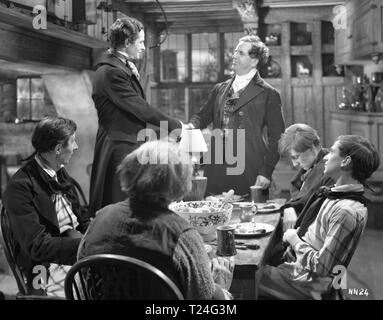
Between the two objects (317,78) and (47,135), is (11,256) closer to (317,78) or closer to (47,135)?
(47,135)

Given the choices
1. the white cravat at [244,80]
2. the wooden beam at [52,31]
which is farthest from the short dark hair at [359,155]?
the wooden beam at [52,31]

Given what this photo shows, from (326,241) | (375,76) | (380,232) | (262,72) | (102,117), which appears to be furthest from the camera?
(262,72)

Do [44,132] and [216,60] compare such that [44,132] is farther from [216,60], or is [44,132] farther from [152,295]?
[216,60]

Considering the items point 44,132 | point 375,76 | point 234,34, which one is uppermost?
point 234,34

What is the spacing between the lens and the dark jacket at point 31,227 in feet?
6.02

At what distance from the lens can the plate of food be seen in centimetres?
190

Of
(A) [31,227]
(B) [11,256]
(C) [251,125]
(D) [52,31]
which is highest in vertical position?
(D) [52,31]

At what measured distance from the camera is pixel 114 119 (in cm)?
273

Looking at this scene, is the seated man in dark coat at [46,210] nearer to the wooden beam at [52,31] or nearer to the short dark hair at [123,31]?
the short dark hair at [123,31]

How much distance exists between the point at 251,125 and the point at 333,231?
1473mm

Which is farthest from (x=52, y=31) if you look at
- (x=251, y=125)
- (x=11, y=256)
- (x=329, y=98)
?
(x=329, y=98)

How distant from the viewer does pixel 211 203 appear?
2053 mm

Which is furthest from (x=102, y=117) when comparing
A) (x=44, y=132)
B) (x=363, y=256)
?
(x=363, y=256)
